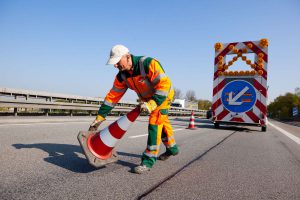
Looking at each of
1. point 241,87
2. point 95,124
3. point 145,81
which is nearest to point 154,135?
point 145,81

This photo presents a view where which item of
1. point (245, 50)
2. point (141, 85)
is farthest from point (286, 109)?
point (141, 85)

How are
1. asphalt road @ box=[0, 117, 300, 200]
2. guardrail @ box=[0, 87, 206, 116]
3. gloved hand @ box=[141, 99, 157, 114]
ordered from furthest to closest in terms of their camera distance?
1. guardrail @ box=[0, 87, 206, 116]
2. gloved hand @ box=[141, 99, 157, 114]
3. asphalt road @ box=[0, 117, 300, 200]

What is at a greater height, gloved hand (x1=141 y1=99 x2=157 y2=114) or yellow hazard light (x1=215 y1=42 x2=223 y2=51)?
yellow hazard light (x1=215 y1=42 x2=223 y2=51)

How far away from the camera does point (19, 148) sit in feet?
13.9

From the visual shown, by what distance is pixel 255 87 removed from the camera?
Result: 10.9 meters

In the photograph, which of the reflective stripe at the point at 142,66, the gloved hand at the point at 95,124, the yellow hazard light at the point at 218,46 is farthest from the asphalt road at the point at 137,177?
the yellow hazard light at the point at 218,46

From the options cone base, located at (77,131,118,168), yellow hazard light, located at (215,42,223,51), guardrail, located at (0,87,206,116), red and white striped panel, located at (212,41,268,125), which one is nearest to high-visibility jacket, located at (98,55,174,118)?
cone base, located at (77,131,118,168)

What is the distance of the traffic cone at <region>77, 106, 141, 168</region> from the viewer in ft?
10.6

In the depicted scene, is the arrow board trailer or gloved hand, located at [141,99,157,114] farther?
the arrow board trailer

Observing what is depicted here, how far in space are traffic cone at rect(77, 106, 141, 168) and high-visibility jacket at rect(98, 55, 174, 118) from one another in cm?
36

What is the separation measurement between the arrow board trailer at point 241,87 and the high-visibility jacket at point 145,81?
7.81 metres

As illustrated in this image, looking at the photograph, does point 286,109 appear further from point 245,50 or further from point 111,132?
point 111,132

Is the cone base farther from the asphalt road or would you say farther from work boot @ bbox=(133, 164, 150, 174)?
work boot @ bbox=(133, 164, 150, 174)

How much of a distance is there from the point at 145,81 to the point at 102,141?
92cm
